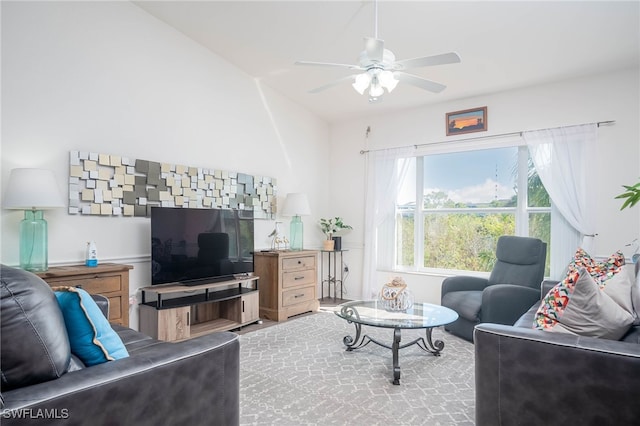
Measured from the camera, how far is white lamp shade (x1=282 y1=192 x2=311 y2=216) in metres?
4.60

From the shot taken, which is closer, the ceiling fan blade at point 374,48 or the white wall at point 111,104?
the ceiling fan blade at point 374,48

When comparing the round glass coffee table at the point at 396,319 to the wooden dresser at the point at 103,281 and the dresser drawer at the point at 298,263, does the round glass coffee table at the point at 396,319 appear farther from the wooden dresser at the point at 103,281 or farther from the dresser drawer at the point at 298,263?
the wooden dresser at the point at 103,281

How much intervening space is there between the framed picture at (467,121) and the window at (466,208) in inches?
11.8

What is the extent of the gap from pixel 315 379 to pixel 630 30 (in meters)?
3.92

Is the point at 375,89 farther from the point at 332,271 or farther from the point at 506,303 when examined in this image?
the point at 332,271

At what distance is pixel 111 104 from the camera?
3051 mm

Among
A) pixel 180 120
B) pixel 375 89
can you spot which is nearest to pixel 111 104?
pixel 180 120

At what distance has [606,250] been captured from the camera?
380cm

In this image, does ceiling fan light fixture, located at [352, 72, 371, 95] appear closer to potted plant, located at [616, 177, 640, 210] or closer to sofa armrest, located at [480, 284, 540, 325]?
potted plant, located at [616, 177, 640, 210]

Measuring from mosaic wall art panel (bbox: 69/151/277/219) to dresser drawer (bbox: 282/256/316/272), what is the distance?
0.73 metres

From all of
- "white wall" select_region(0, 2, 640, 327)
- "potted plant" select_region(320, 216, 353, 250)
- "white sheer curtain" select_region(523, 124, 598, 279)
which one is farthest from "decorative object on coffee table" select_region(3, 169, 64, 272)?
"white sheer curtain" select_region(523, 124, 598, 279)

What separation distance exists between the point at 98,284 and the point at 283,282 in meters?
2.02

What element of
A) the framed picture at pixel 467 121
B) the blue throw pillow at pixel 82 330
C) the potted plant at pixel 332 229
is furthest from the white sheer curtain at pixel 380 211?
the blue throw pillow at pixel 82 330

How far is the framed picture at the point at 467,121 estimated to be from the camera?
4562 millimetres
